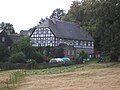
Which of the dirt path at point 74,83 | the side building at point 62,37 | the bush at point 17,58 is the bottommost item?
the dirt path at point 74,83

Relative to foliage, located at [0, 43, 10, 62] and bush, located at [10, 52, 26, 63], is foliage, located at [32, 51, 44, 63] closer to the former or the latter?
bush, located at [10, 52, 26, 63]

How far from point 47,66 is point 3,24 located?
78949 mm

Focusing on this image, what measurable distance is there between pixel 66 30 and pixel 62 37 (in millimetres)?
4855

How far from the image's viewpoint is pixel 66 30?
8394 cm

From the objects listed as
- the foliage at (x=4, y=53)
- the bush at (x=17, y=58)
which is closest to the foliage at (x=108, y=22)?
the bush at (x=17, y=58)

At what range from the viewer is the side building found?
257 feet

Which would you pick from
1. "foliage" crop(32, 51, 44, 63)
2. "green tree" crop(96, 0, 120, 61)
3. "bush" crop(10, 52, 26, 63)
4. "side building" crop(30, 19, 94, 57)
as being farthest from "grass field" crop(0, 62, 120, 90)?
"side building" crop(30, 19, 94, 57)

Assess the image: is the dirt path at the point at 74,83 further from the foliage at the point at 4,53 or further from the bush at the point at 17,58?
the foliage at the point at 4,53

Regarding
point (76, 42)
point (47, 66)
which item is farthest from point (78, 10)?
point (47, 66)

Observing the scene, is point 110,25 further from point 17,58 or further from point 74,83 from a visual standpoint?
point 74,83

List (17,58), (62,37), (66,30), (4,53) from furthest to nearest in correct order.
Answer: (66,30), (62,37), (4,53), (17,58)

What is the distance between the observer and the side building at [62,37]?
257ft

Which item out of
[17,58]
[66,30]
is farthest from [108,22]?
[17,58]

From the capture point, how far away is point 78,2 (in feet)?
334
